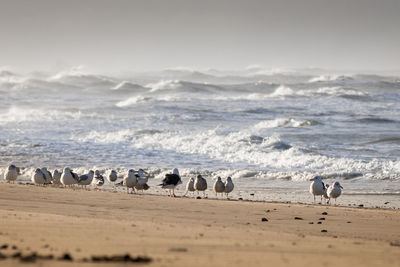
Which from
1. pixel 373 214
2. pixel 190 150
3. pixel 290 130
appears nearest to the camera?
pixel 373 214

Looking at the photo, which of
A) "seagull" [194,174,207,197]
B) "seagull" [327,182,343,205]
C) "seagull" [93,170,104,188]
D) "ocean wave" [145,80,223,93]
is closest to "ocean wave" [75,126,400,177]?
"seagull" [327,182,343,205]

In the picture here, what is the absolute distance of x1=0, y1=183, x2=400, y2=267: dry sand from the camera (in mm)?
6258

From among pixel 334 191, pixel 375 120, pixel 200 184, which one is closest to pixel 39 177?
pixel 200 184

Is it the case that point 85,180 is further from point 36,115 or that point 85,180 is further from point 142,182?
point 36,115

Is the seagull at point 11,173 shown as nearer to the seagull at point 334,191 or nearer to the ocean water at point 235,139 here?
the ocean water at point 235,139

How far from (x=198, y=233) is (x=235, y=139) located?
17.6 meters

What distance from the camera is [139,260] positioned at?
19.4 ft

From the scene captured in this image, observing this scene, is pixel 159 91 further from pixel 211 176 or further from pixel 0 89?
pixel 211 176

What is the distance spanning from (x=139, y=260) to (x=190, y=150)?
17796mm

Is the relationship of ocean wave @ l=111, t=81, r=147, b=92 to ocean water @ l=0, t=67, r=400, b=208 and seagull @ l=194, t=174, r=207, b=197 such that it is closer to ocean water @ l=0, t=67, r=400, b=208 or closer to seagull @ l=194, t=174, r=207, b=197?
ocean water @ l=0, t=67, r=400, b=208

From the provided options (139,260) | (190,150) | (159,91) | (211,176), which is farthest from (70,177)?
(159,91)

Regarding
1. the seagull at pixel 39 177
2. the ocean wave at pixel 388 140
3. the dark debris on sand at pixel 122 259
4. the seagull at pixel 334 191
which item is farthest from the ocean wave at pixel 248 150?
the dark debris on sand at pixel 122 259

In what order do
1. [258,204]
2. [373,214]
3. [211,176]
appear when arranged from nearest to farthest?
[373,214] < [258,204] < [211,176]

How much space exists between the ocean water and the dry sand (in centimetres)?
297
